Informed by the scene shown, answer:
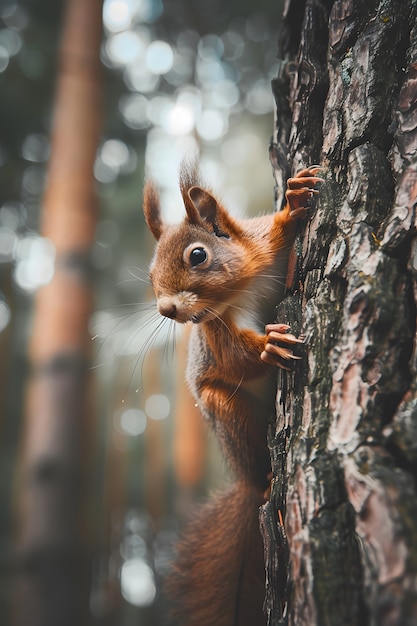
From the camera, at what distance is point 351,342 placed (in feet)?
2.20

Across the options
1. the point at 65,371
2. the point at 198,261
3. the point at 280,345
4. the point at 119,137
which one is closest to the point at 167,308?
the point at 198,261

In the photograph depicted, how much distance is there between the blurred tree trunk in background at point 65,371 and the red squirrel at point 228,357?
0.94 metres

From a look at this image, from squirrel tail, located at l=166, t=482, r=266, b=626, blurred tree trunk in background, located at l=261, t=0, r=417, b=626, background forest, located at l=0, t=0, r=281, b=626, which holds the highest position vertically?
background forest, located at l=0, t=0, r=281, b=626

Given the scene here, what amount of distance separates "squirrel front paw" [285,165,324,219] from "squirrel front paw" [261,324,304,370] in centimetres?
21

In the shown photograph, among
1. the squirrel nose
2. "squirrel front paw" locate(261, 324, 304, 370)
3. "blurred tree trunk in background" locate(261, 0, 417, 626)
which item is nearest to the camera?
"blurred tree trunk in background" locate(261, 0, 417, 626)

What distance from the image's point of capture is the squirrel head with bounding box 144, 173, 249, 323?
101 centimetres

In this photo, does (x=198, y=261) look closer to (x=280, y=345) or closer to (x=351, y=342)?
(x=280, y=345)

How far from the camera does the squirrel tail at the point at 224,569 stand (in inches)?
41.3

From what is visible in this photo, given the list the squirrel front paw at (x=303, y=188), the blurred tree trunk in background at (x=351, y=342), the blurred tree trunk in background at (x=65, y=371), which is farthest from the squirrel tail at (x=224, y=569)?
the blurred tree trunk in background at (x=65, y=371)

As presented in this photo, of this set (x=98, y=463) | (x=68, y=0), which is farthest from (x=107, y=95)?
(x=98, y=463)

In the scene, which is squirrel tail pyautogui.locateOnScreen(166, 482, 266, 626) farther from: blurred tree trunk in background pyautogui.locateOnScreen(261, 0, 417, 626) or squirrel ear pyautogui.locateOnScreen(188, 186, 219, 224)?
squirrel ear pyautogui.locateOnScreen(188, 186, 219, 224)

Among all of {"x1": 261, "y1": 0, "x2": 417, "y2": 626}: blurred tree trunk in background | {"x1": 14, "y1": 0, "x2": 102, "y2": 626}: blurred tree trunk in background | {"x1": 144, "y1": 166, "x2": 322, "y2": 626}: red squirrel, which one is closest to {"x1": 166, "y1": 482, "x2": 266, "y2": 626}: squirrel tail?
{"x1": 144, "y1": 166, "x2": 322, "y2": 626}: red squirrel

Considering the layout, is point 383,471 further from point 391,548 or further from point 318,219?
point 318,219

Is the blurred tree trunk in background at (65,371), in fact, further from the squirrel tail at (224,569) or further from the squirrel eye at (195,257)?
the squirrel eye at (195,257)
